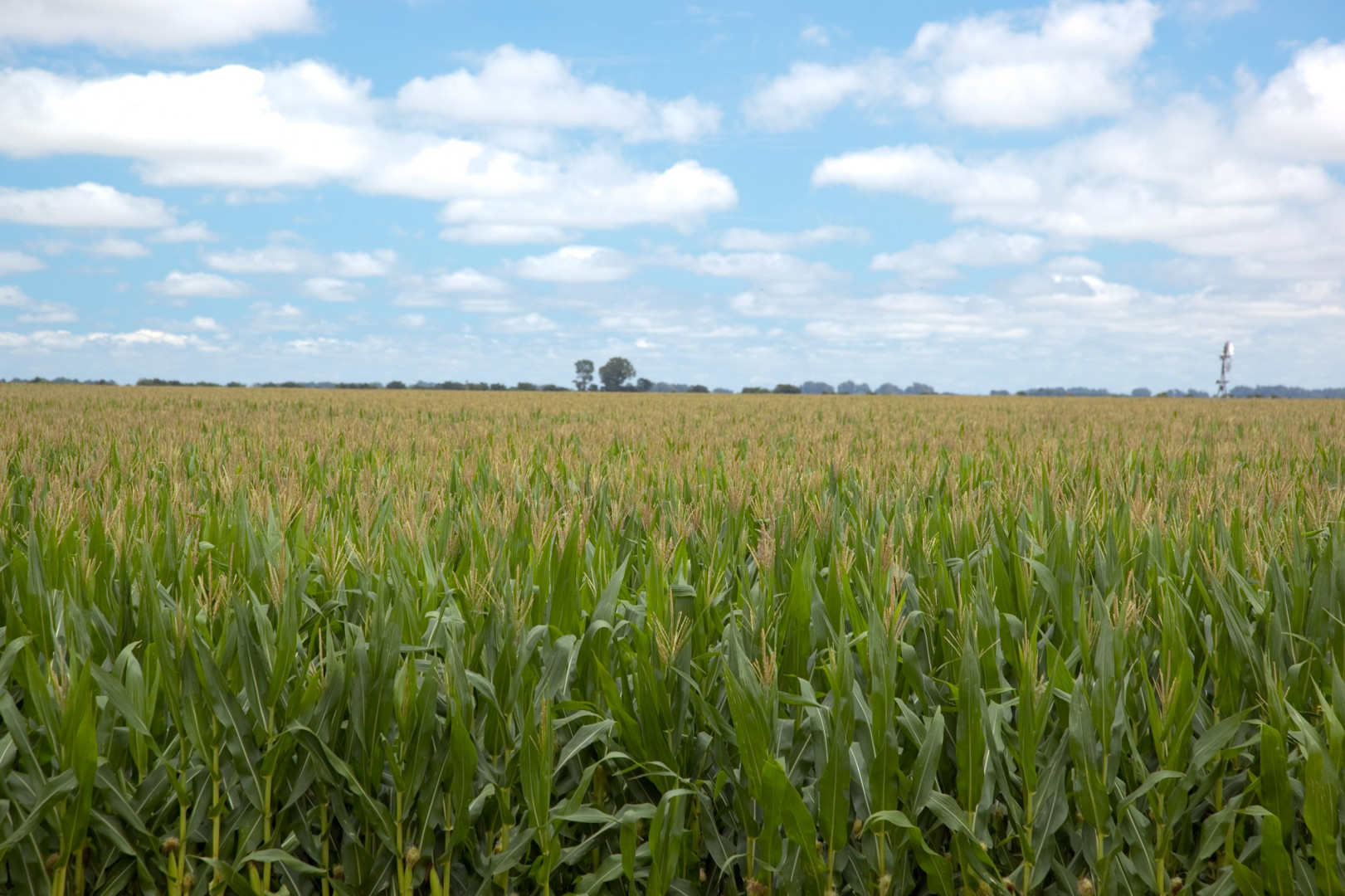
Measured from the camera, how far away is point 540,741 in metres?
2.01

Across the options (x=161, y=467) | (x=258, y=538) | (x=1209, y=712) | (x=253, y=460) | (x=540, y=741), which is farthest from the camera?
(x=253, y=460)

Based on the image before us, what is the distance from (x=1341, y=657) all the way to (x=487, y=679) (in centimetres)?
268

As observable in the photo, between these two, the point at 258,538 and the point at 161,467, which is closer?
the point at 258,538

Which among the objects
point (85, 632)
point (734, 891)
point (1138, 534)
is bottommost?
point (734, 891)

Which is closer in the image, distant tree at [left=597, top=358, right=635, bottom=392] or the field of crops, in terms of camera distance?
the field of crops

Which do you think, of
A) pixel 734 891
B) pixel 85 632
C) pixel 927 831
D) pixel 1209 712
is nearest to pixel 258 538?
pixel 85 632

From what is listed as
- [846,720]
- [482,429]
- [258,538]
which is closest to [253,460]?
[482,429]

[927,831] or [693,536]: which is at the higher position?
[693,536]

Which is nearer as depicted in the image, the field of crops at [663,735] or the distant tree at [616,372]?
the field of crops at [663,735]

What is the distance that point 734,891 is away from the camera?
2.08 meters

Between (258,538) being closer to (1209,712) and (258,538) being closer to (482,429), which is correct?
(1209,712)

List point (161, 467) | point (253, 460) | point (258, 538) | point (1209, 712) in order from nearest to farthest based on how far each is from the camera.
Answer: point (1209, 712) → point (258, 538) → point (161, 467) → point (253, 460)

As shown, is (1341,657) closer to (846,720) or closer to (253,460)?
(846,720)

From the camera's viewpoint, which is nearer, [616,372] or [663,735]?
[663,735]
